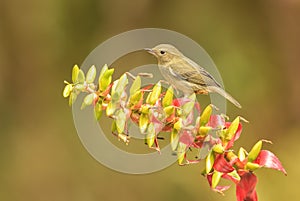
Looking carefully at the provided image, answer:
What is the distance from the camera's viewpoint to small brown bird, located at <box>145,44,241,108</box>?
609 millimetres

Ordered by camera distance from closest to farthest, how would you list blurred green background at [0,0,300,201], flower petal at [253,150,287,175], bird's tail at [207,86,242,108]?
flower petal at [253,150,287,175] → bird's tail at [207,86,242,108] → blurred green background at [0,0,300,201]

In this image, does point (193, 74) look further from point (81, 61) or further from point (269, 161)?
point (81, 61)

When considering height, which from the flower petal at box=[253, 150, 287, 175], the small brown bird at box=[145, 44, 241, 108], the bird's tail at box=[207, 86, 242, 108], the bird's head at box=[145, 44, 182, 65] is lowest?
the flower petal at box=[253, 150, 287, 175]

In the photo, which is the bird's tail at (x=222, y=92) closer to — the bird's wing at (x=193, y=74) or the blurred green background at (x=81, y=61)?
the bird's wing at (x=193, y=74)

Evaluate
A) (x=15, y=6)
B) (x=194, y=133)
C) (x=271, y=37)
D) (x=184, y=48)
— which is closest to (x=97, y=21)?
(x=15, y=6)

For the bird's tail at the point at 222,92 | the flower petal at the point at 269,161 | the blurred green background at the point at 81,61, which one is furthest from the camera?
the blurred green background at the point at 81,61

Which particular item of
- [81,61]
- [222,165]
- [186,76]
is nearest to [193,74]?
[186,76]

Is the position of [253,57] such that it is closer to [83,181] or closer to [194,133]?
[83,181]

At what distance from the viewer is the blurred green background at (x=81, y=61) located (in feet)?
5.79

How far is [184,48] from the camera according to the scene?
1.15 m

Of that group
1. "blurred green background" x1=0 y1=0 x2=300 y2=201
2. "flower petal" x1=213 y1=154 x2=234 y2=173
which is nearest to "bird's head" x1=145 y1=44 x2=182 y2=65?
"flower petal" x1=213 y1=154 x2=234 y2=173

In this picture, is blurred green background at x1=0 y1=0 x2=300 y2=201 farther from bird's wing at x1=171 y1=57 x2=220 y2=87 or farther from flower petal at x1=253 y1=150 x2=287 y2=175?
flower petal at x1=253 y1=150 x2=287 y2=175

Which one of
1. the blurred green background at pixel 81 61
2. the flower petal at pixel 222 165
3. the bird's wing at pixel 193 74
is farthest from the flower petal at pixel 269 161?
the blurred green background at pixel 81 61

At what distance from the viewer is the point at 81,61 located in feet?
6.11
